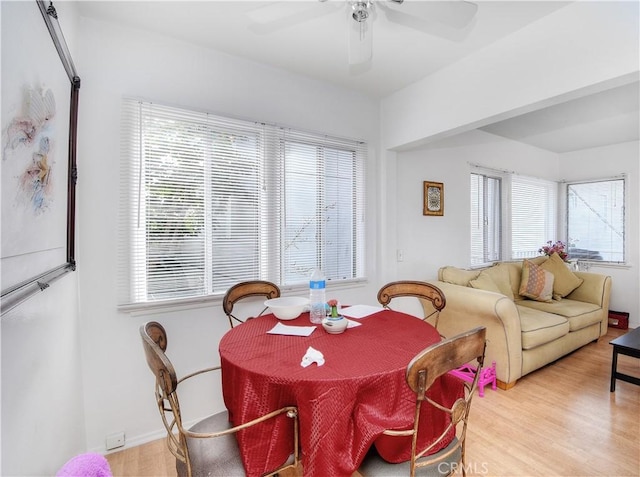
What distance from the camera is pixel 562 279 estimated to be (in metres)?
3.90

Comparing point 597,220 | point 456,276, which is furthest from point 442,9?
point 597,220

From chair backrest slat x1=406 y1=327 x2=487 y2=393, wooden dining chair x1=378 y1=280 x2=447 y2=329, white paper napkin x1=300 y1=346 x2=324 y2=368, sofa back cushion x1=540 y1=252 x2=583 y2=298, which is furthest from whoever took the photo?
sofa back cushion x1=540 y1=252 x2=583 y2=298

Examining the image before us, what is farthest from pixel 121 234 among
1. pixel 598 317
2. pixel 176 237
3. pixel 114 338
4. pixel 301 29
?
pixel 598 317

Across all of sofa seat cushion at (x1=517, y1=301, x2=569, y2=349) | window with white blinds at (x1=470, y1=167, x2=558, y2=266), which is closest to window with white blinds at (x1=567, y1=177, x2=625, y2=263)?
window with white blinds at (x1=470, y1=167, x2=558, y2=266)

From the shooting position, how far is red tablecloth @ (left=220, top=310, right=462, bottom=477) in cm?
106

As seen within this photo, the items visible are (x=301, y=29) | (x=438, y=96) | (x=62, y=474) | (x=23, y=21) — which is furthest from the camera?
(x=438, y=96)

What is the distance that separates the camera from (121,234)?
1939 millimetres

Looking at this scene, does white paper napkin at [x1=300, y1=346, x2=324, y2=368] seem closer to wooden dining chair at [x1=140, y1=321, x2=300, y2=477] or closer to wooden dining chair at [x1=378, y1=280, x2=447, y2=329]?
wooden dining chair at [x1=140, y1=321, x2=300, y2=477]

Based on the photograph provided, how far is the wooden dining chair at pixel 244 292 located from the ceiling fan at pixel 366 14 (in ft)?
4.98

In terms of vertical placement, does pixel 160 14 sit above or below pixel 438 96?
A: above

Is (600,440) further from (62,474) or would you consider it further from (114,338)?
(114,338)

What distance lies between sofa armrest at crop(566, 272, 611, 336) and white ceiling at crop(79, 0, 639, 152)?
6.86ft

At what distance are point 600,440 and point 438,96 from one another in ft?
8.68

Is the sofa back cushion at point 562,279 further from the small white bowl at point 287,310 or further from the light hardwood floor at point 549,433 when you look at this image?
the small white bowl at point 287,310
